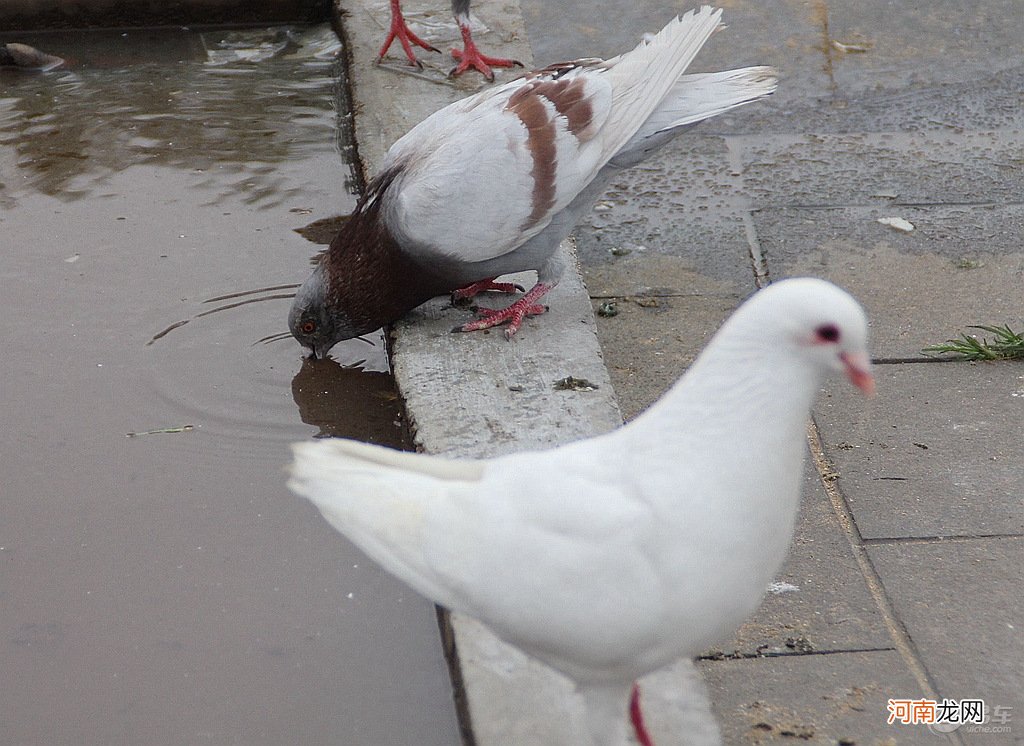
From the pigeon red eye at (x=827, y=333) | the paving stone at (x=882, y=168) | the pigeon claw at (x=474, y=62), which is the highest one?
the pigeon red eye at (x=827, y=333)

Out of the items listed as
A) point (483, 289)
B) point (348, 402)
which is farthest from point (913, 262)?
point (348, 402)

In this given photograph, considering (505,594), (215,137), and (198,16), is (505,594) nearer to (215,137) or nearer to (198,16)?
(215,137)

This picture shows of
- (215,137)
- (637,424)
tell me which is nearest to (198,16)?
(215,137)

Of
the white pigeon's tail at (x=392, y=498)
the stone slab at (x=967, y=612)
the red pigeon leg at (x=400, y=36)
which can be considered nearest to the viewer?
the white pigeon's tail at (x=392, y=498)

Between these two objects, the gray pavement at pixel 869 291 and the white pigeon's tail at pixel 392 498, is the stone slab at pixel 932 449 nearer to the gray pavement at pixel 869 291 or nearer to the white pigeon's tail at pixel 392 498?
the gray pavement at pixel 869 291

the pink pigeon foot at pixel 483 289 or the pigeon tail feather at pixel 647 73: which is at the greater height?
the pigeon tail feather at pixel 647 73

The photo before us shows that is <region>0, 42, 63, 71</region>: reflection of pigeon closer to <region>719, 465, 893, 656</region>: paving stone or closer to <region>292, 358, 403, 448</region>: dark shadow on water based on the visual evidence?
<region>292, 358, 403, 448</region>: dark shadow on water

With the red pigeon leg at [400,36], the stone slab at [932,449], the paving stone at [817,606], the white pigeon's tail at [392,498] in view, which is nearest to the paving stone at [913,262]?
the stone slab at [932,449]

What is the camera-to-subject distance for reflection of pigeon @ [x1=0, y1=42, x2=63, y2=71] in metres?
5.68

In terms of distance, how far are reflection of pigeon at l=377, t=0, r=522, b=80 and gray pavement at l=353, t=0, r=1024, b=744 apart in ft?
0.95

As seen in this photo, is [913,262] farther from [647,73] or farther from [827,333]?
[827,333]

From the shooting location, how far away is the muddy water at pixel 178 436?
250cm

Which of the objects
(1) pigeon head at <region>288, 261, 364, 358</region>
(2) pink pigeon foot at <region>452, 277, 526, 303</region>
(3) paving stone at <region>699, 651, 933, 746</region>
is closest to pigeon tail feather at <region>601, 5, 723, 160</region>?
(2) pink pigeon foot at <region>452, 277, 526, 303</region>

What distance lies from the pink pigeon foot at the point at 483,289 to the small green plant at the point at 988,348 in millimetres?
1353
